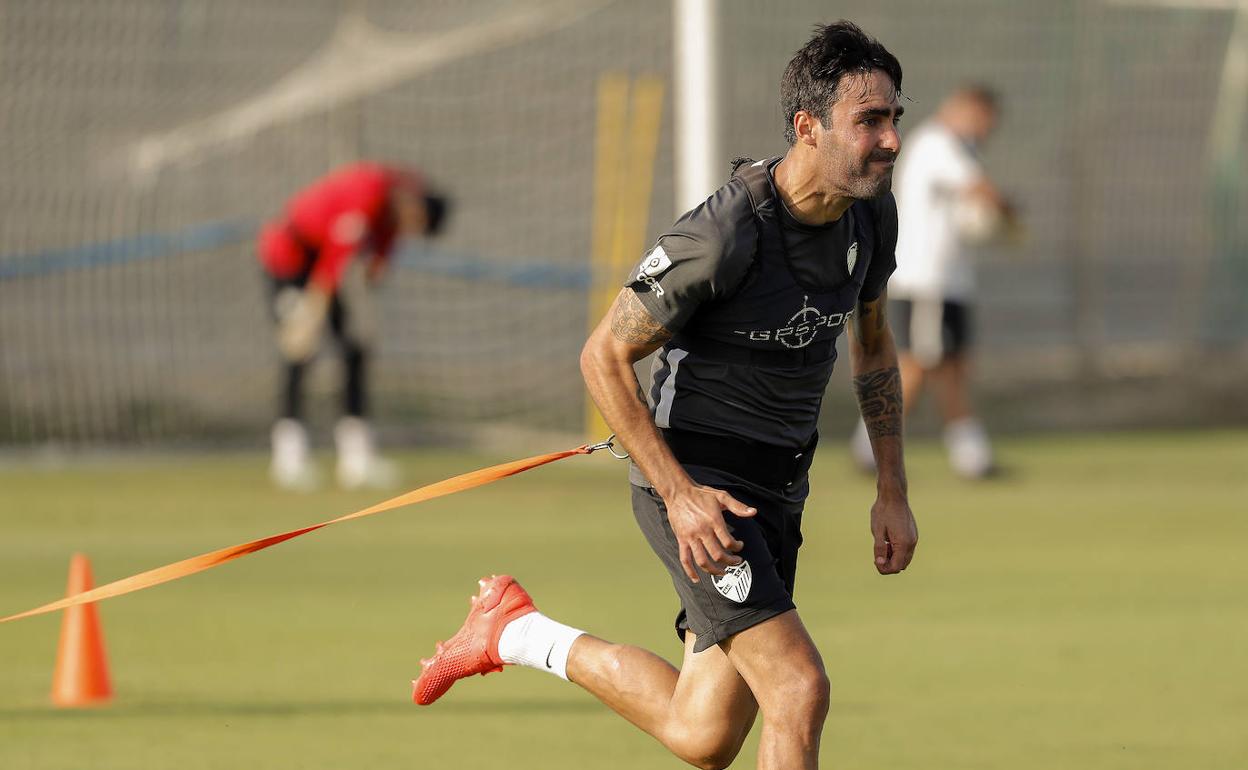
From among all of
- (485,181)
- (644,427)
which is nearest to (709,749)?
(644,427)

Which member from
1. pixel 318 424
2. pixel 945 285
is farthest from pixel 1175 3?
pixel 318 424

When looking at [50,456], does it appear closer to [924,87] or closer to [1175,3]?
[924,87]

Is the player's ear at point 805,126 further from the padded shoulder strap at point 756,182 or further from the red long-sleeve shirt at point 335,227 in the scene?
the red long-sleeve shirt at point 335,227

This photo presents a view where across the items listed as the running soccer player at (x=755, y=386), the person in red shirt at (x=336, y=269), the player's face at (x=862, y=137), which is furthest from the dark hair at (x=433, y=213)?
the player's face at (x=862, y=137)

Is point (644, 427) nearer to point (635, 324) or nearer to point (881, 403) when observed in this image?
point (635, 324)

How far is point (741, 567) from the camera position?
5.00m

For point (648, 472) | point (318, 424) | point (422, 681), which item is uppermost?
point (648, 472)

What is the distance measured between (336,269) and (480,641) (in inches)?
318

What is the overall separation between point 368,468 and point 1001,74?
8993mm

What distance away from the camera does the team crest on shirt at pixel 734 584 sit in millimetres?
4984

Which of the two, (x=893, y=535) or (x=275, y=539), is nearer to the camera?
(x=893, y=535)

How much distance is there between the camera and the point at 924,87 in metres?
20.1

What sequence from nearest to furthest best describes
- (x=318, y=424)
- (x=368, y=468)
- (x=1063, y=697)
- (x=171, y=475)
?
(x=1063, y=697), (x=368, y=468), (x=171, y=475), (x=318, y=424)

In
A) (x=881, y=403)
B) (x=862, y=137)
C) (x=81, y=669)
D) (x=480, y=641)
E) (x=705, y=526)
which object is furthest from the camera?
(x=81, y=669)
